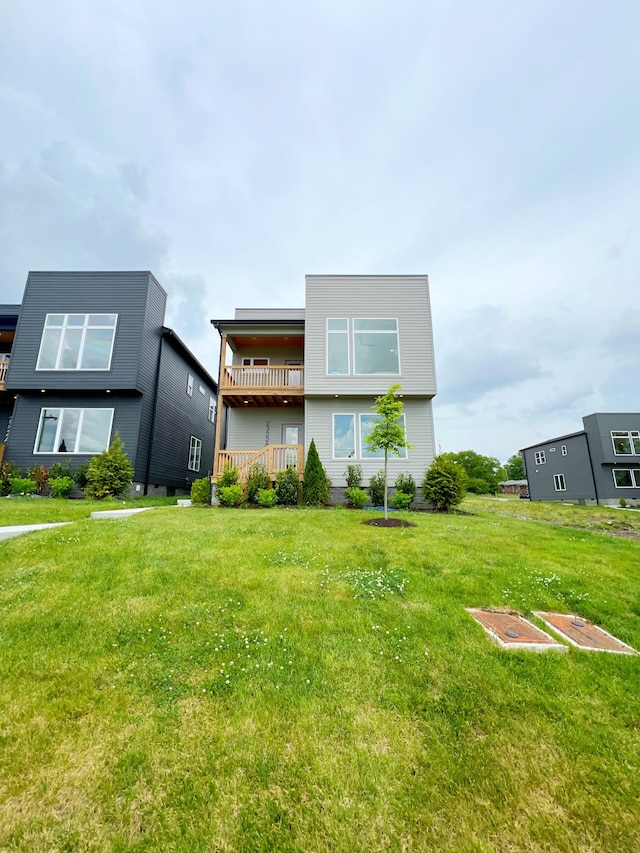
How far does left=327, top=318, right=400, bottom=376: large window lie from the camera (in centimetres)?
1406

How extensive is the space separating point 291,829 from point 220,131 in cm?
2021

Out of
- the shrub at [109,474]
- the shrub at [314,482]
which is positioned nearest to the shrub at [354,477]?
the shrub at [314,482]

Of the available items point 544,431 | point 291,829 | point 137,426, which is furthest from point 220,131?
point 544,431

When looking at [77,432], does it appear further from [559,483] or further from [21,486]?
[559,483]

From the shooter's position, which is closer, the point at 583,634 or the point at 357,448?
the point at 583,634

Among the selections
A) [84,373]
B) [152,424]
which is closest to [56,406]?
[84,373]

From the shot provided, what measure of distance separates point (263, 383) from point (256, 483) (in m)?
4.33

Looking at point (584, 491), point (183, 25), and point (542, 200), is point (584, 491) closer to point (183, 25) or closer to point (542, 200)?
point (542, 200)

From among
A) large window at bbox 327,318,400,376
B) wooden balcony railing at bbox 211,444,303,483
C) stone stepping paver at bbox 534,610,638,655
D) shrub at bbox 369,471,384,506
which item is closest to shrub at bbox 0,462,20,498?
wooden balcony railing at bbox 211,444,303,483

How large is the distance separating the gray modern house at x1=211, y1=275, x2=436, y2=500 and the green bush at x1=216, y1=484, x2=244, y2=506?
106 cm

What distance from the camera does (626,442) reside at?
2345 centimetres

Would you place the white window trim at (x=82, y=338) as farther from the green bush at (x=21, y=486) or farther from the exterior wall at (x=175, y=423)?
the green bush at (x=21, y=486)

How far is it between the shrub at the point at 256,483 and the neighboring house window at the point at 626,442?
24.4 meters

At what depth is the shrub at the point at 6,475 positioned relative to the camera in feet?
41.1
